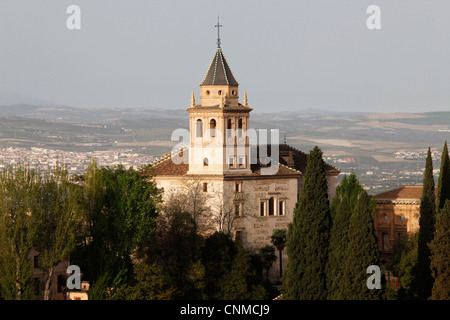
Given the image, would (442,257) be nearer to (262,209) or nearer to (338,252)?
(338,252)

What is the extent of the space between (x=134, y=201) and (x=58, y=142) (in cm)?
9892

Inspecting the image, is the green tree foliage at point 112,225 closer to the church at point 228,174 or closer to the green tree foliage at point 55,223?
the green tree foliage at point 55,223

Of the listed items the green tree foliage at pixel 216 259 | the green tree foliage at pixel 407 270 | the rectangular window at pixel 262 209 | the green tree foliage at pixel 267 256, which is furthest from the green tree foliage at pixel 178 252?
the rectangular window at pixel 262 209

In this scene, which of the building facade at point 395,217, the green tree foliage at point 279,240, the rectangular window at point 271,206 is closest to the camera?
the green tree foliage at point 279,240

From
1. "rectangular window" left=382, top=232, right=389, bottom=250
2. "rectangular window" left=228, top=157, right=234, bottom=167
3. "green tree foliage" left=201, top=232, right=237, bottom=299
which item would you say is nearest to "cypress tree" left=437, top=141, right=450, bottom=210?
"rectangular window" left=228, top=157, right=234, bottom=167

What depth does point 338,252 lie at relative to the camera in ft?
164

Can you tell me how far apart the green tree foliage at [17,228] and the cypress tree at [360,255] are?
13.3m

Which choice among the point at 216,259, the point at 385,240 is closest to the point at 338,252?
the point at 216,259

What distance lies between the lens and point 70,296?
5172 cm

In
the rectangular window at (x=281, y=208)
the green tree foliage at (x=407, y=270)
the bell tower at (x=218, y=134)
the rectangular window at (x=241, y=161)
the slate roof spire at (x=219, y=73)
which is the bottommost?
the green tree foliage at (x=407, y=270)

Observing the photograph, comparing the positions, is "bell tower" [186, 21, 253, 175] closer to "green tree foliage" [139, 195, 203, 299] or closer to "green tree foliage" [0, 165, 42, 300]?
"green tree foliage" [139, 195, 203, 299]

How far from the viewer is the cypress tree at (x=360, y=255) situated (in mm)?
47062

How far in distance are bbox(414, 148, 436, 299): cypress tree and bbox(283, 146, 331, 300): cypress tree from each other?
4.76m
